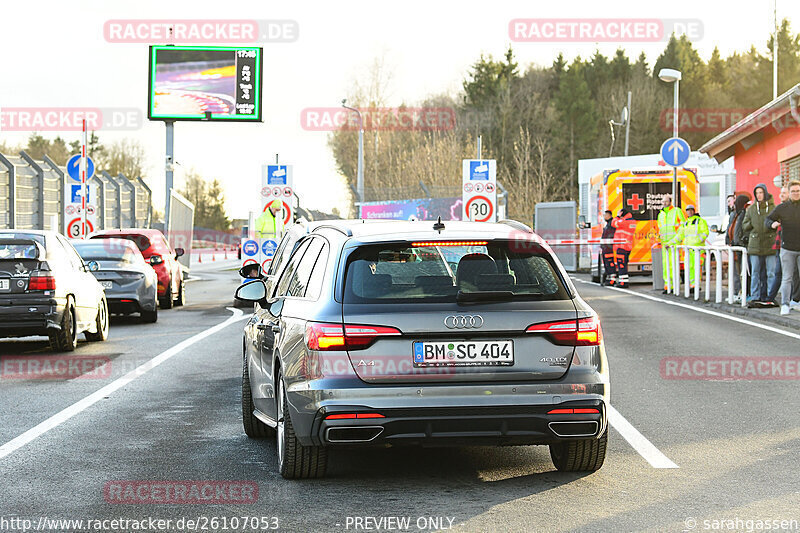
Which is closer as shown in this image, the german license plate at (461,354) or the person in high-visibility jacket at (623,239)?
the german license plate at (461,354)

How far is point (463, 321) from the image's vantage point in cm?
619

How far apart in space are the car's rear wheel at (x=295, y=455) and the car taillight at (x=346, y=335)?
492 millimetres

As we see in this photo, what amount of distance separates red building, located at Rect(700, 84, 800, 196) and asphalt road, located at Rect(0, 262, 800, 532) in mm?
16357

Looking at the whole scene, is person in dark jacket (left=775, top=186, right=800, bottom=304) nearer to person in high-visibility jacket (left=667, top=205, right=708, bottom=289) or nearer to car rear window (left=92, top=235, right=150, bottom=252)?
person in high-visibility jacket (left=667, top=205, right=708, bottom=289)

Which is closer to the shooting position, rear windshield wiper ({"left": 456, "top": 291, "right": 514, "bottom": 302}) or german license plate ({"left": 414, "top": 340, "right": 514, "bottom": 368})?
german license plate ({"left": 414, "top": 340, "right": 514, "bottom": 368})

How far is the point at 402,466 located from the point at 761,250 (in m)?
13.1

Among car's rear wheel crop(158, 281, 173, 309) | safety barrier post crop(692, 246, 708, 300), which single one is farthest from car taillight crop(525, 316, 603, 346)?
car's rear wheel crop(158, 281, 173, 309)

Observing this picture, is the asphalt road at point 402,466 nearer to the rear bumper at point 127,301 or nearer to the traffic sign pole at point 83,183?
the rear bumper at point 127,301

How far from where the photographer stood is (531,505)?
6.00 metres

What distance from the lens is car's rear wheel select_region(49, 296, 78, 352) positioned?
46.5ft

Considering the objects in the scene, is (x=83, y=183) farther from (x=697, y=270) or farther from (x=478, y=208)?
(x=697, y=270)

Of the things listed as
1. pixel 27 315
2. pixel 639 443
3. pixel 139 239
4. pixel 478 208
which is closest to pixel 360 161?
pixel 478 208

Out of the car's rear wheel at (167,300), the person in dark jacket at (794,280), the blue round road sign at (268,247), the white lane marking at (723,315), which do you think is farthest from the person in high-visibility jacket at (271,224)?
the person in dark jacket at (794,280)

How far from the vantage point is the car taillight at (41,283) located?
1388cm
